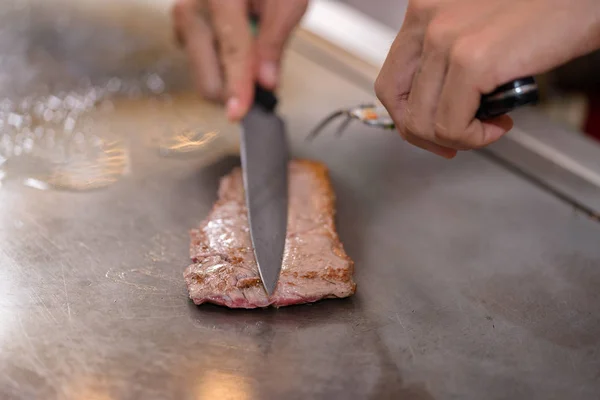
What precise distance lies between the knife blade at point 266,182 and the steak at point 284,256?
0.02 m

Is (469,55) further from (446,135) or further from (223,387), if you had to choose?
(223,387)

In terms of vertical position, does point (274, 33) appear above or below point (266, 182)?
above

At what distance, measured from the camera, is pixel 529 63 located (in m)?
1.12

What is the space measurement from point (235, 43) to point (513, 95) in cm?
91

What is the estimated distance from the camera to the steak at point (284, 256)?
126 centimetres

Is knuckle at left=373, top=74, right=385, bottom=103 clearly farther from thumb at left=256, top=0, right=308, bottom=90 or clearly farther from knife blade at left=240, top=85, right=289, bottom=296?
thumb at left=256, top=0, right=308, bottom=90

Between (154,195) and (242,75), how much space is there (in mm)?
433

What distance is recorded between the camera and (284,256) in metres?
1.37

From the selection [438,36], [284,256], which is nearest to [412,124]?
[438,36]

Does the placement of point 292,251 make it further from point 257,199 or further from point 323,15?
point 323,15

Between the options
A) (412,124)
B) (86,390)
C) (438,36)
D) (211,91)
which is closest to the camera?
(86,390)

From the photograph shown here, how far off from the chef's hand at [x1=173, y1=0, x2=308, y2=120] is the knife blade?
0.06 metres

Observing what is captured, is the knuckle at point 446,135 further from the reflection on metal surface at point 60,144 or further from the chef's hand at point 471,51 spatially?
the reflection on metal surface at point 60,144

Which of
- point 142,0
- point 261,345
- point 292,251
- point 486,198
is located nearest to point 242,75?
point 292,251
